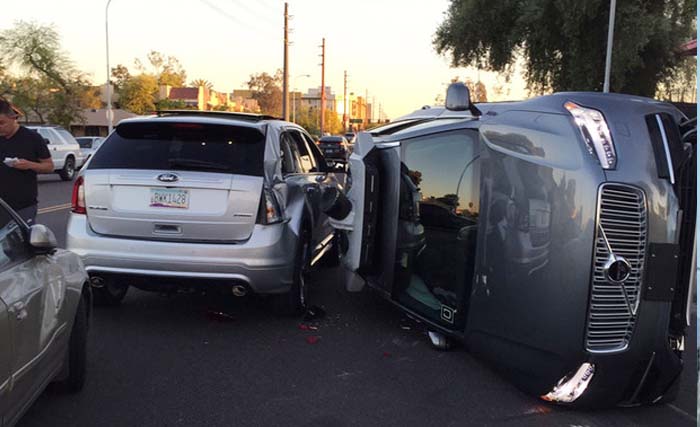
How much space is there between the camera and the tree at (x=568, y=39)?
21203mm

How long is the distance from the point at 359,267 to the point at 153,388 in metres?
1.93

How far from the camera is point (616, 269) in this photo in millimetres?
3287

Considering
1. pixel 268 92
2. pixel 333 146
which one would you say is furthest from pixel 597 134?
pixel 268 92

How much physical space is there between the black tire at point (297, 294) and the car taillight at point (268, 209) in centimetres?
Result: 45

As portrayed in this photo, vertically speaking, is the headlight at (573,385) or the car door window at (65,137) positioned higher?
the car door window at (65,137)

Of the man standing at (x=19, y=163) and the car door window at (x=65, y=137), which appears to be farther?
the car door window at (x=65, y=137)

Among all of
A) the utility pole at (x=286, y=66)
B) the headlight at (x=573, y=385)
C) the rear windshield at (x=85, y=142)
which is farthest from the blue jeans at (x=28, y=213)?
the utility pole at (x=286, y=66)

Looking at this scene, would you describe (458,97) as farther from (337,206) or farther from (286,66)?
(286,66)

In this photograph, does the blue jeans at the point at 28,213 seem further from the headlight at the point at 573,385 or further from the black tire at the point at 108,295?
the headlight at the point at 573,385

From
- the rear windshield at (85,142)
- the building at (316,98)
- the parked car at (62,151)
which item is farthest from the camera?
the building at (316,98)

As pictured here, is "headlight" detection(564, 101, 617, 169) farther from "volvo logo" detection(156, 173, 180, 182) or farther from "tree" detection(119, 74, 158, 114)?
"tree" detection(119, 74, 158, 114)

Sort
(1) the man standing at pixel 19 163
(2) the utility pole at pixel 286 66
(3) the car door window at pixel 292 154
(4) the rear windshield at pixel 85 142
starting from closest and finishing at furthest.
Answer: (1) the man standing at pixel 19 163
(3) the car door window at pixel 292 154
(4) the rear windshield at pixel 85 142
(2) the utility pole at pixel 286 66

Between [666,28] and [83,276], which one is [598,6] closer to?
[666,28]

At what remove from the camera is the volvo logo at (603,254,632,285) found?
3277 millimetres
